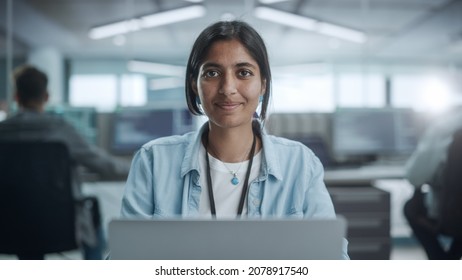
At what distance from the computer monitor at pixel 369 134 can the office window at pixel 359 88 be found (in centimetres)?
526

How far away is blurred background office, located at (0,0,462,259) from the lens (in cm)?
218

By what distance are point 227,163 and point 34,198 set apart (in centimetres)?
90

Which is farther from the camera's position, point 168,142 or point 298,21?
point 298,21

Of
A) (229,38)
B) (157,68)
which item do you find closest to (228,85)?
(229,38)

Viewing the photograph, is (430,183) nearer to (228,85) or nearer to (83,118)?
(228,85)

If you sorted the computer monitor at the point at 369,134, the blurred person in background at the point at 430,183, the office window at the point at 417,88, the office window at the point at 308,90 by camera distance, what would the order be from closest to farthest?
1. the blurred person in background at the point at 430,183
2. the computer monitor at the point at 369,134
3. the office window at the point at 308,90
4. the office window at the point at 417,88

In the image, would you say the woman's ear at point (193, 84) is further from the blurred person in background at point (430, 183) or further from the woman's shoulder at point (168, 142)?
the blurred person in background at point (430, 183)

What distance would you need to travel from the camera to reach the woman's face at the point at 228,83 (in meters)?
0.85

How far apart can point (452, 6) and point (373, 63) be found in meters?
3.41

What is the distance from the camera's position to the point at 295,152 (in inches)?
36.3

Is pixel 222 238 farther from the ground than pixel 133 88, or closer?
closer

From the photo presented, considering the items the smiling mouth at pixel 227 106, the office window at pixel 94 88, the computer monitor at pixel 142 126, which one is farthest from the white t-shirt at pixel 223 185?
the office window at pixel 94 88

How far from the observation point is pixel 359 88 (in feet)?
25.8
